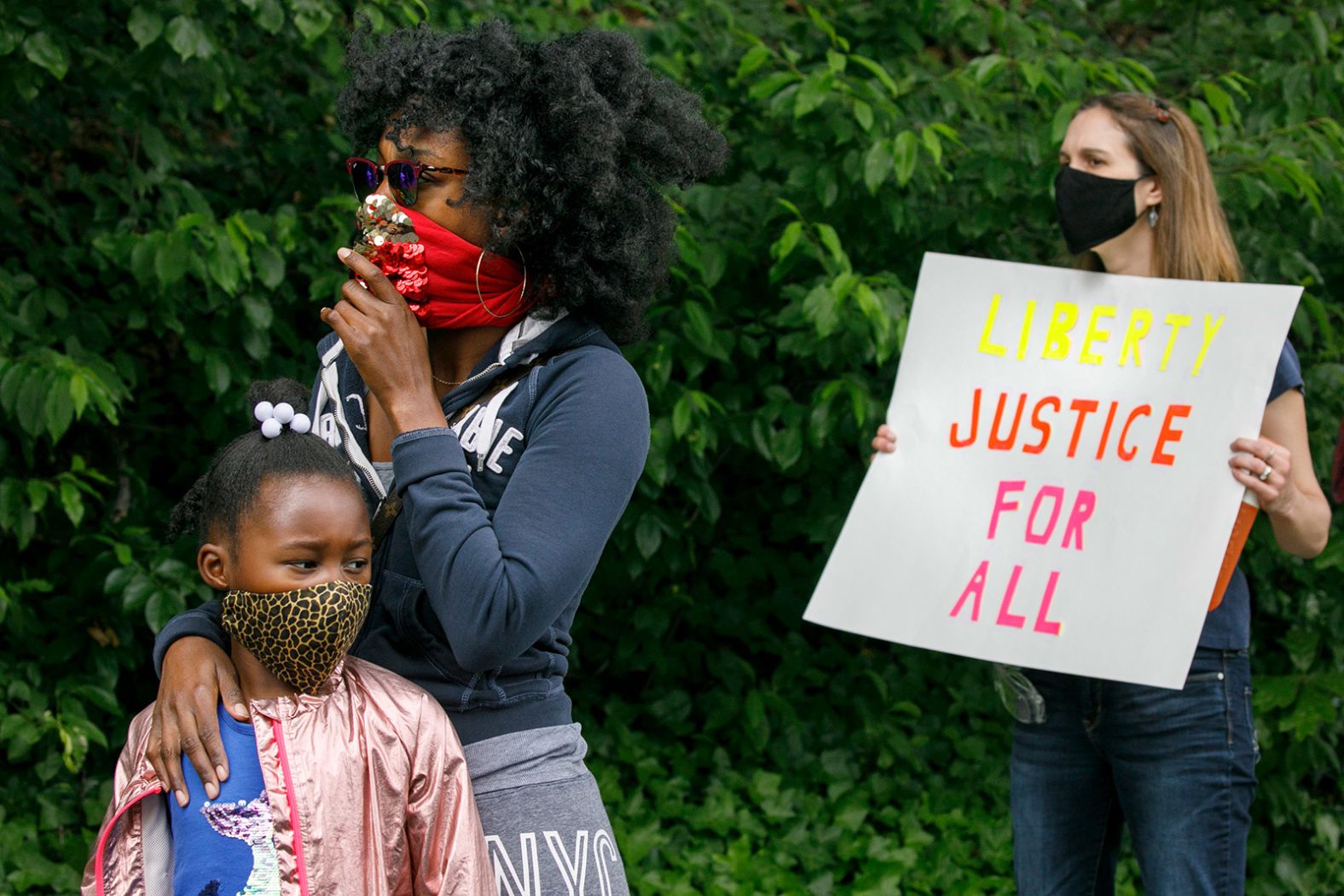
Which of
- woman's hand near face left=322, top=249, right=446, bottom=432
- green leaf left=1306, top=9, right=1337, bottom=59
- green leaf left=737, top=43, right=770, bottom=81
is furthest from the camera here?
green leaf left=1306, top=9, right=1337, bottom=59

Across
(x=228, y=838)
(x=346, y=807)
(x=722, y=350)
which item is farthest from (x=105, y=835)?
(x=722, y=350)

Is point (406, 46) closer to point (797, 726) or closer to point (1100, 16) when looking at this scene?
point (797, 726)

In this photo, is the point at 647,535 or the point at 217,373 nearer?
the point at 217,373

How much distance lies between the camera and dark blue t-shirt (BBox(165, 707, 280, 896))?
1677 mm

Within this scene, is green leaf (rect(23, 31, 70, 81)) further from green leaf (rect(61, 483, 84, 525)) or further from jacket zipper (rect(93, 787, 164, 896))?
jacket zipper (rect(93, 787, 164, 896))

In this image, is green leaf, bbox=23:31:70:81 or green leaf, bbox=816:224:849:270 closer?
green leaf, bbox=23:31:70:81

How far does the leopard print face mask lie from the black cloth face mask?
1.88 m

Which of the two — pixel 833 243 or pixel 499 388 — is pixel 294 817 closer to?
pixel 499 388

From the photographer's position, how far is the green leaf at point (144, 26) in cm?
352

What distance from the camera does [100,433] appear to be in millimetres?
4309

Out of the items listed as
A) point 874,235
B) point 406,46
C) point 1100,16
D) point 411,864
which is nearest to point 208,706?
point 411,864

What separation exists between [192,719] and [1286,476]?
6.78ft

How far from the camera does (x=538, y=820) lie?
1844 mm

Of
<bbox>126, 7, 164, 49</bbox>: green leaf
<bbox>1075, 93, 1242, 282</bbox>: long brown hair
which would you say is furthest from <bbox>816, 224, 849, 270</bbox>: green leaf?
<bbox>126, 7, 164, 49</bbox>: green leaf
